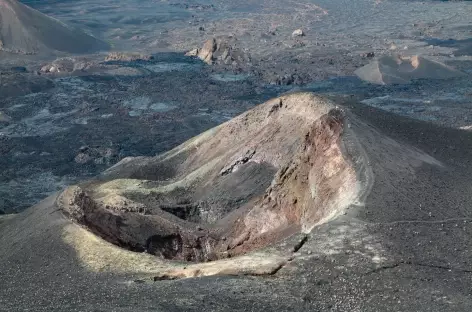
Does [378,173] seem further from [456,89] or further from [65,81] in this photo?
[65,81]

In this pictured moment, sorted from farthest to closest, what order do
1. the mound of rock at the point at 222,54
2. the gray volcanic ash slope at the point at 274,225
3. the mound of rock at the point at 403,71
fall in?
the mound of rock at the point at 222,54, the mound of rock at the point at 403,71, the gray volcanic ash slope at the point at 274,225

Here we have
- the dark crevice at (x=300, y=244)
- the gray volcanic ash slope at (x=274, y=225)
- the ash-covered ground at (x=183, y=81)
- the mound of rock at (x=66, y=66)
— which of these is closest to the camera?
the gray volcanic ash slope at (x=274, y=225)

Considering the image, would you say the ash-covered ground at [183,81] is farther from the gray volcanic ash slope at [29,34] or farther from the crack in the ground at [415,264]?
the crack in the ground at [415,264]

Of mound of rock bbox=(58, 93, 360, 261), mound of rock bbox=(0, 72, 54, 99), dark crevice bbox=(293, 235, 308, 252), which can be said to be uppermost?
dark crevice bbox=(293, 235, 308, 252)

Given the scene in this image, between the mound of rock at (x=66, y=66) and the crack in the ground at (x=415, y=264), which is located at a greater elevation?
the crack in the ground at (x=415, y=264)

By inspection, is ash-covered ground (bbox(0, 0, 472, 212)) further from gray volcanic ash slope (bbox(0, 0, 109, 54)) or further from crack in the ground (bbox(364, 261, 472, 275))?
crack in the ground (bbox(364, 261, 472, 275))

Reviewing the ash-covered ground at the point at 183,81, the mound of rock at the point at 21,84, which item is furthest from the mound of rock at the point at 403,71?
the mound of rock at the point at 21,84

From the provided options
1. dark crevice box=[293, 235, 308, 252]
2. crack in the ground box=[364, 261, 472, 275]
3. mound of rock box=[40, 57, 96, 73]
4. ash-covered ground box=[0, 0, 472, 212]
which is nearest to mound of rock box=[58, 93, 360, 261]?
dark crevice box=[293, 235, 308, 252]

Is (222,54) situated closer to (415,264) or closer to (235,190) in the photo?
(235,190)
